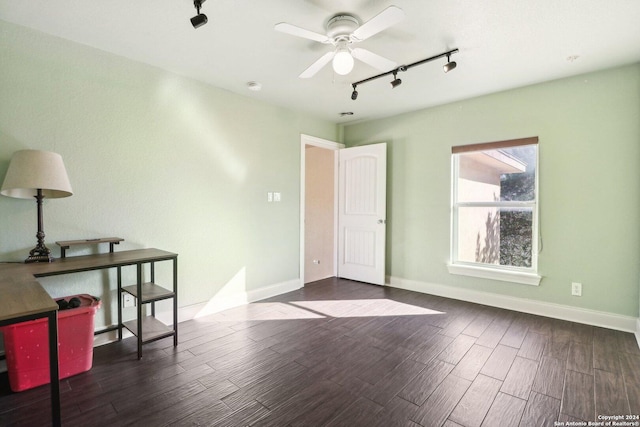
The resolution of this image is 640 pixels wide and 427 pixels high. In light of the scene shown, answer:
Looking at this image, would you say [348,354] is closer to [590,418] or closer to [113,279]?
[590,418]

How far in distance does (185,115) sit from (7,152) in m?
1.36

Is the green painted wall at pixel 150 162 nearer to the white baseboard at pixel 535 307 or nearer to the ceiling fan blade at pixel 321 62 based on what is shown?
the ceiling fan blade at pixel 321 62

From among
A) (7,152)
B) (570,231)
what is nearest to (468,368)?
(570,231)

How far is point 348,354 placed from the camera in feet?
7.92

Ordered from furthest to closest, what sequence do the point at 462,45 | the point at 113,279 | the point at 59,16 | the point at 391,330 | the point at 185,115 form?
the point at 185,115 < the point at 391,330 < the point at 113,279 < the point at 462,45 < the point at 59,16

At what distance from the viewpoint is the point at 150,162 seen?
2.85 metres

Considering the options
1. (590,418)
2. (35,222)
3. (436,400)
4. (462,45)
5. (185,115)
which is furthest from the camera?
(185,115)

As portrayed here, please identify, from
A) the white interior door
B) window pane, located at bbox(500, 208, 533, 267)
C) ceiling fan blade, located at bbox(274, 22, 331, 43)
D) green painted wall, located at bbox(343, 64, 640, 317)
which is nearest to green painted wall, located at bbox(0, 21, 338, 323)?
the white interior door

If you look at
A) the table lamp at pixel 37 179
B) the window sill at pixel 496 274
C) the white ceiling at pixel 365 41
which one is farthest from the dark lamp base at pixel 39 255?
the window sill at pixel 496 274

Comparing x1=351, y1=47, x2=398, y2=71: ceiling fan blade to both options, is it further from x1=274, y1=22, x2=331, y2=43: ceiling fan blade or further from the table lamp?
the table lamp

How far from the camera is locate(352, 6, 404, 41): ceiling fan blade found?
168 cm

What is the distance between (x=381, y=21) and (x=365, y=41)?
672 mm

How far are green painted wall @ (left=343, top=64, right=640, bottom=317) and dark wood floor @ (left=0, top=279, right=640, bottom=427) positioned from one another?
49 centimetres

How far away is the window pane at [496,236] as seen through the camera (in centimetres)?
339
